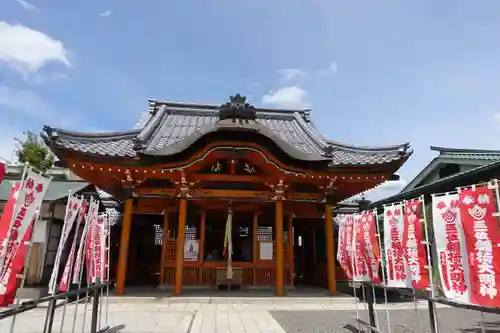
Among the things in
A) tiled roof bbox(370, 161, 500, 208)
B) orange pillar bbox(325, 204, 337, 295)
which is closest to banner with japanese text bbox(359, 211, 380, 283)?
orange pillar bbox(325, 204, 337, 295)

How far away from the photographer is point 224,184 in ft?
35.2

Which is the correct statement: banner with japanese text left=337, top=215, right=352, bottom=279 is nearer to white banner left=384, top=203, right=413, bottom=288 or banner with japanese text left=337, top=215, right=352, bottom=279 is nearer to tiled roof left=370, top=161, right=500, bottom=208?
white banner left=384, top=203, right=413, bottom=288

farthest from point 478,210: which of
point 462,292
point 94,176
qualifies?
point 94,176

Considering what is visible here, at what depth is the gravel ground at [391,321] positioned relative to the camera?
6414mm

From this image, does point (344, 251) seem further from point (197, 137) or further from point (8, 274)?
point (8, 274)

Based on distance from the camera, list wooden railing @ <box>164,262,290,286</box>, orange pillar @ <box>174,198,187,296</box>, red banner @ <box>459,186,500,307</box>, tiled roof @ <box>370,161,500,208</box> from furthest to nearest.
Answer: wooden railing @ <box>164,262,290,286</box>
orange pillar @ <box>174,198,187,296</box>
tiled roof @ <box>370,161,500,208</box>
red banner @ <box>459,186,500,307</box>

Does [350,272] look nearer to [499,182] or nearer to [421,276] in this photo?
[421,276]

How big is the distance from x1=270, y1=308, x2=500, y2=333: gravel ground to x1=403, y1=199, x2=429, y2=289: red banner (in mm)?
2024

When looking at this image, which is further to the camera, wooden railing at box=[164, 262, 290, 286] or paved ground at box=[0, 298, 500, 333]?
wooden railing at box=[164, 262, 290, 286]

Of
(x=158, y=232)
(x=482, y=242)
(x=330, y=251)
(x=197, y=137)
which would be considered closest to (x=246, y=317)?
(x=330, y=251)

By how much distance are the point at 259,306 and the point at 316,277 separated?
5436mm

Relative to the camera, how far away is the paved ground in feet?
20.9

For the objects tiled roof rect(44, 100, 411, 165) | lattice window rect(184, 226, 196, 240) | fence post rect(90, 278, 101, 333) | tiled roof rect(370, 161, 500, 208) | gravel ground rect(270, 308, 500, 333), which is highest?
tiled roof rect(44, 100, 411, 165)

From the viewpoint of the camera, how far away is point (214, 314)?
7.62 metres
